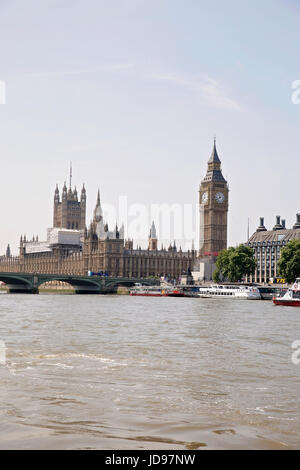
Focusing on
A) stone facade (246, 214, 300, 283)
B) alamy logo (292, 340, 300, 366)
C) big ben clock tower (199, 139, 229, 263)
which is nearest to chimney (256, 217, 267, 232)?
stone facade (246, 214, 300, 283)

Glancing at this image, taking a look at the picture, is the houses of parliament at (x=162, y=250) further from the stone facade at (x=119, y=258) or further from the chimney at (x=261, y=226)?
the chimney at (x=261, y=226)

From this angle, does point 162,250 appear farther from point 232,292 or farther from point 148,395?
point 148,395

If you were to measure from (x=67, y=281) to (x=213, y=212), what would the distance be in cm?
6564

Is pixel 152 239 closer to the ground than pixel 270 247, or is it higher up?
higher up

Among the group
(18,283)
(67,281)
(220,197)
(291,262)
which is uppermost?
(220,197)

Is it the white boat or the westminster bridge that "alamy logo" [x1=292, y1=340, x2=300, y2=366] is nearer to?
the white boat

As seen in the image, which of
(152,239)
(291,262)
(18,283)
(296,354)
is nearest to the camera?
(296,354)

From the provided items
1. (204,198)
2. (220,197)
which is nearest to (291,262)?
(220,197)

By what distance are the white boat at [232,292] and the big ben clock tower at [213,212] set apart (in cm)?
6197

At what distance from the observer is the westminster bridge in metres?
101

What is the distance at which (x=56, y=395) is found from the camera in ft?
41.9

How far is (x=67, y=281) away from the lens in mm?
109625

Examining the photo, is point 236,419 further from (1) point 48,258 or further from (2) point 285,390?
(1) point 48,258

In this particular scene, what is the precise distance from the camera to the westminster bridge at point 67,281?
3981 inches
